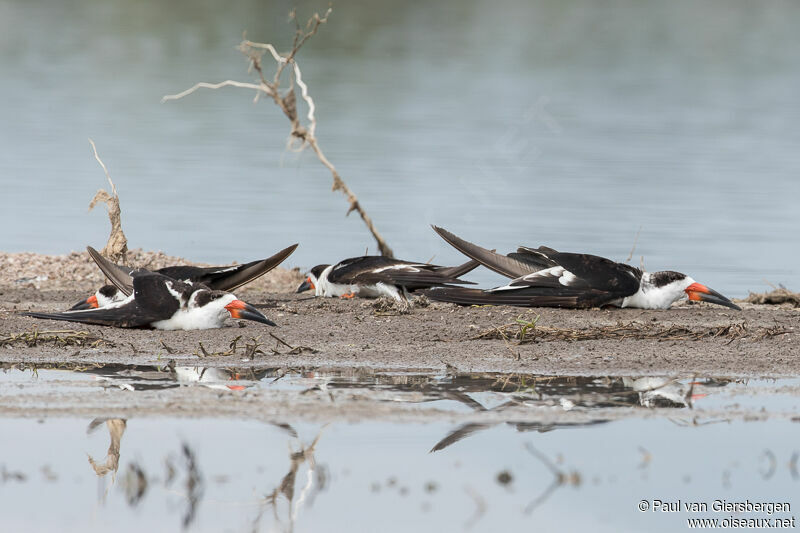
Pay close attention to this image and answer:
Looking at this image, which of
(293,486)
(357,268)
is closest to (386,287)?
(357,268)

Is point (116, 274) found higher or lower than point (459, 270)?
lower

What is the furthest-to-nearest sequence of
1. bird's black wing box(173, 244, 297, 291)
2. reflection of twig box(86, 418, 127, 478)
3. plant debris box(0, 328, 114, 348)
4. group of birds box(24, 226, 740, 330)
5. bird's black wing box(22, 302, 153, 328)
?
bird's black wing box(173, 244, 297, 291) < group of birds box(24, 226, 740, 330) < bird's black wing box(22, 302, 153, 328) < plant debris box(0, 328, 114, 348) < reflection of twig box(86, 418, 127, 478)

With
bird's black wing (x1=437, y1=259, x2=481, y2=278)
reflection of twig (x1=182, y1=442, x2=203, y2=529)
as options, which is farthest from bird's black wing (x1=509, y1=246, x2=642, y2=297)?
reflection of twig (x1=182, y1=442, x2=203, y2=529)

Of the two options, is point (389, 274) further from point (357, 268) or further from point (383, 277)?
point (357, 268)

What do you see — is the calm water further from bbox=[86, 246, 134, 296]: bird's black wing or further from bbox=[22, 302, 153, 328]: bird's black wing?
bbox=[22, 302, 153, 328]: bird's black wing

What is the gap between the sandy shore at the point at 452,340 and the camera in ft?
27.3

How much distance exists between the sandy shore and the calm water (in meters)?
3.87

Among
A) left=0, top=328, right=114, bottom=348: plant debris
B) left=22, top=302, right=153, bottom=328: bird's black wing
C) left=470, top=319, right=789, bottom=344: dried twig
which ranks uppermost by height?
left=22, top=302, right=153, bottom=328: bird's black wing

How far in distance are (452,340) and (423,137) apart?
19.3 meters

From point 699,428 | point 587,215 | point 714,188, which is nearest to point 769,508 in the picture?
point 699,428

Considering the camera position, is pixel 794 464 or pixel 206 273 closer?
pixel 794 464

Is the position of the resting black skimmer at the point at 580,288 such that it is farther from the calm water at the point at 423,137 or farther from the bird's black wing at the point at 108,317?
the calm water at the point at 423,137

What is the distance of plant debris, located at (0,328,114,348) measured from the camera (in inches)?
344

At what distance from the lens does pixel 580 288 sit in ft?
36.3
